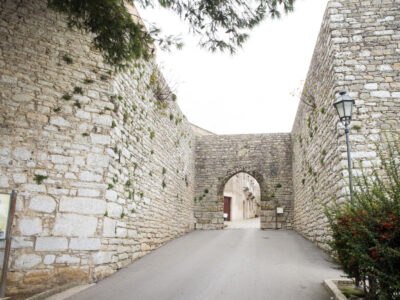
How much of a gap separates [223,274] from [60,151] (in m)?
3.62

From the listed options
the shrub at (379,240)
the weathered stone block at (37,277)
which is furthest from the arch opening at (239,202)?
the shrub at (379,240)

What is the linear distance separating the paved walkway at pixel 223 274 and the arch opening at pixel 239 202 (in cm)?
891

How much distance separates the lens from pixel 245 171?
13.4 meters

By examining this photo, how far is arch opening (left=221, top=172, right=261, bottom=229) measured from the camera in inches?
788

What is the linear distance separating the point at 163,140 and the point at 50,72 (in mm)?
4220

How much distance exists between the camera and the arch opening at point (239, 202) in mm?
20016

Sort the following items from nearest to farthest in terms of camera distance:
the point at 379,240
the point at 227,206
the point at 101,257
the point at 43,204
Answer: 1. the point at 379,240
2. the point at 43,204
3. the point at 101,257
4. the point at 227,206

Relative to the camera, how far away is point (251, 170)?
13.4 m

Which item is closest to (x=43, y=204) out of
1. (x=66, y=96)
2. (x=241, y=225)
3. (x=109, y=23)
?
(x=66, y=96)

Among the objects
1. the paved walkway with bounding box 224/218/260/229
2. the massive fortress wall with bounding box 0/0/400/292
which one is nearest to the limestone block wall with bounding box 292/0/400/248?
the massive fortress wall with bounding box 0/0/400/292

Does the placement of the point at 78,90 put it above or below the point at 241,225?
above

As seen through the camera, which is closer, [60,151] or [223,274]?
[60,151]

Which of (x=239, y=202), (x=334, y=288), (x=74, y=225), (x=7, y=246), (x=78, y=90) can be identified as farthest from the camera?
(x=239, y=202)

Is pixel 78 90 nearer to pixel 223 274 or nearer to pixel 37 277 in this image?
pixel 37 277
